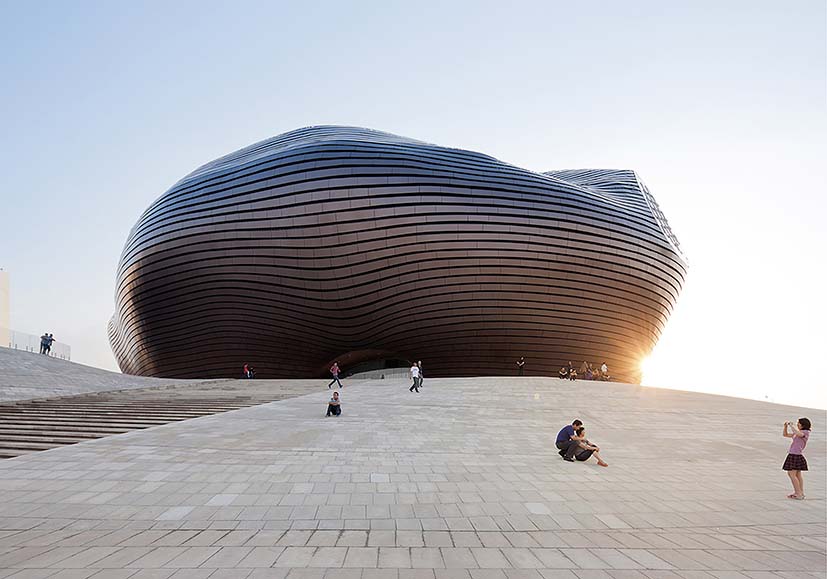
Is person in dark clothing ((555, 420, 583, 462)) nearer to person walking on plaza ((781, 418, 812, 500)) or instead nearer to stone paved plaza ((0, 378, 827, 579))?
stone paved plaza ((0, 378, 827, 579))

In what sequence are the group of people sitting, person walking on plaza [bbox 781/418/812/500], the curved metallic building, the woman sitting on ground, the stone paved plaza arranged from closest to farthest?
the stone paved plaza → person walking on plaza [bbox 781/418/812/500] → the woman sitting on ground → the group of people sitting → the curved metallic building

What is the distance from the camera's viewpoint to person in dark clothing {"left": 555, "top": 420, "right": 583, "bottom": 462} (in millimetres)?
8125

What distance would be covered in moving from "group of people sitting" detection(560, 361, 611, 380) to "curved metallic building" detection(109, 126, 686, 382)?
0.79 meters

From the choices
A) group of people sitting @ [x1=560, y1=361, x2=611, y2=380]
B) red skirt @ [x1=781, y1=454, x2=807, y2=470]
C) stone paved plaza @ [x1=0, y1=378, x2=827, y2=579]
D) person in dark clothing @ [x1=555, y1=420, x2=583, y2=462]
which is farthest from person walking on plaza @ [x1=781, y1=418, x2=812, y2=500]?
group of people sitting @ [x1=560, y1=361, x2=611, y2=380]

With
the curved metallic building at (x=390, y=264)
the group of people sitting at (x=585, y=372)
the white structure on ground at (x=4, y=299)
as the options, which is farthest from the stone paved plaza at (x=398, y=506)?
the white structure on ground at (x=4, y=299)

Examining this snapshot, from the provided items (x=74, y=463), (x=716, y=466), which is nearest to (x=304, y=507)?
(x=74, y=463)

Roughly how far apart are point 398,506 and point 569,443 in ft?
12.7

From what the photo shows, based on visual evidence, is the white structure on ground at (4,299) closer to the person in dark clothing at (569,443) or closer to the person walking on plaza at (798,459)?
the person in dark clothing at (569,443)

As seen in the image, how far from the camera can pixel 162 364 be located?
35.1m

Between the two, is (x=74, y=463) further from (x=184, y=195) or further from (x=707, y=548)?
(x=184, y=195)

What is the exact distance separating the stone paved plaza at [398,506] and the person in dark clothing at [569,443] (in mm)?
244

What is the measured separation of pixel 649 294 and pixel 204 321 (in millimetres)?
30046

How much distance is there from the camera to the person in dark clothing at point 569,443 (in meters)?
8.12

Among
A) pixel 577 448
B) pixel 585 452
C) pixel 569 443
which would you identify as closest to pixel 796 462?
pixel 585 452
